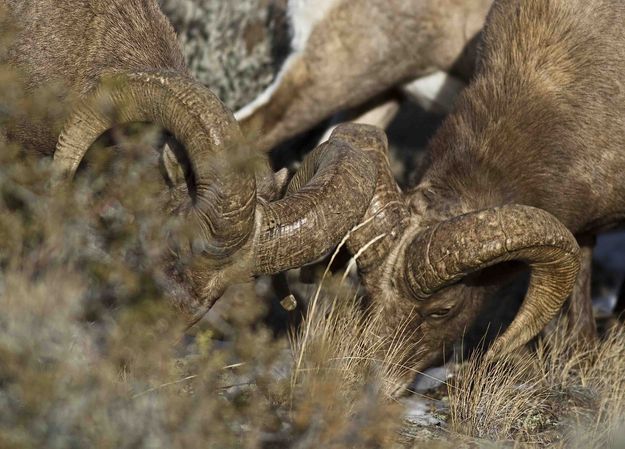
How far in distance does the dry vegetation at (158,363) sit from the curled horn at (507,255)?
272 millimetres

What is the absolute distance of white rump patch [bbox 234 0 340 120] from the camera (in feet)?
31.4

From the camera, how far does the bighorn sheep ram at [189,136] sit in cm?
580

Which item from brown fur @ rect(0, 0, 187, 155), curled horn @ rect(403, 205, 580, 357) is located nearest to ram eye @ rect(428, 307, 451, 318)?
curled horn @ rect(403, 205, 580, 357)

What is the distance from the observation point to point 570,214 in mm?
7797

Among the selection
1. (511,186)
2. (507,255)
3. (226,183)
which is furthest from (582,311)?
(226,183)

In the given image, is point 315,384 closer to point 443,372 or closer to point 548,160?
point 443,372

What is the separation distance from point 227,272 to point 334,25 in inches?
155

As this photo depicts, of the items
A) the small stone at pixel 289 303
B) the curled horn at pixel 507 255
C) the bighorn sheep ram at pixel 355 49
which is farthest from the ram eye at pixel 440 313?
the bighorn sheep ram at pixel 355 49

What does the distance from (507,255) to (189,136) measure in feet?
6.57

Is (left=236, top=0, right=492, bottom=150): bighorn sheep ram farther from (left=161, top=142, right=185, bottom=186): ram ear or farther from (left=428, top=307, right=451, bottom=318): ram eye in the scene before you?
(left=161, top=142, right=185, bottom=186): ram ear

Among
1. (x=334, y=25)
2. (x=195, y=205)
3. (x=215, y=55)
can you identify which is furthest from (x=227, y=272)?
(x=215, y=55)

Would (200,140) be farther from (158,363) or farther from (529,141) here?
(529,141)

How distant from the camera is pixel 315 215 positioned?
6.19 m

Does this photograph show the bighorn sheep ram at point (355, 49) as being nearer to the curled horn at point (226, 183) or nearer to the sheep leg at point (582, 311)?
the sheep leg at point (582, 311)
